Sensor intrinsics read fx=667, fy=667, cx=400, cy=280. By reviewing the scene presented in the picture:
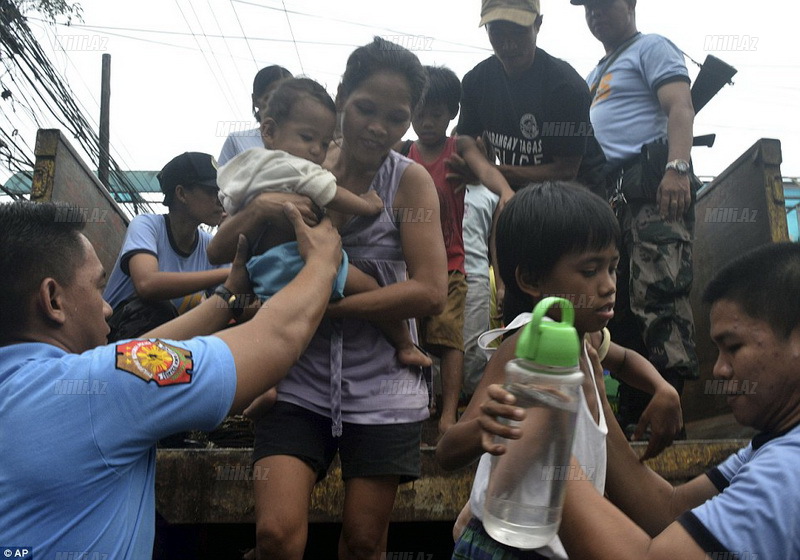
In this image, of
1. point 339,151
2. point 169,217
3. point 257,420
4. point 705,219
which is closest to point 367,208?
point 339,151

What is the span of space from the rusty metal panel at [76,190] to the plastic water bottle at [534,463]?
1.98 meters

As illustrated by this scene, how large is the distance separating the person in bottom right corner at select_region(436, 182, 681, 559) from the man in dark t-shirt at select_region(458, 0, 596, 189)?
1.64 metres

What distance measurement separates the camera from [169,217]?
3.79 metres

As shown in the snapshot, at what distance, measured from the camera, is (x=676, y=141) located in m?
3.36

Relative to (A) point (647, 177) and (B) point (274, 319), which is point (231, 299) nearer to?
(B) point (274, 319)

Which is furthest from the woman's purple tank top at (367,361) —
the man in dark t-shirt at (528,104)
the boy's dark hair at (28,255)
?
the man in dark t-shirt at (528,104)

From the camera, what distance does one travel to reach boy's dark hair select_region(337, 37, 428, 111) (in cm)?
224

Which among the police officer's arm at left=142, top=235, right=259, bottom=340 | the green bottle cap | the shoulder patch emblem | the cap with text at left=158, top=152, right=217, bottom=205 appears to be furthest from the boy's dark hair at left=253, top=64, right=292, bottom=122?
the green bottle cap

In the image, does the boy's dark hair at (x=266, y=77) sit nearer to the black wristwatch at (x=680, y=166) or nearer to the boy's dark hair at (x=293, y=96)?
the boy's dark hair at (x=293, y=96)

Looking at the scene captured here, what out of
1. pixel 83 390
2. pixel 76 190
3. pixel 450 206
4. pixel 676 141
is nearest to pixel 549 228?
pixel 83 390

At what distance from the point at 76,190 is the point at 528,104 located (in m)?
2.49

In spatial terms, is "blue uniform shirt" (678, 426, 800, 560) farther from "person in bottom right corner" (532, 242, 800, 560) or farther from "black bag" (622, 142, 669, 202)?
"black bag" (622, 142, 669, 202)

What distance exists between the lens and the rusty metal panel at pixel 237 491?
2.32m

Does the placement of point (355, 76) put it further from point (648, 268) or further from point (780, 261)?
point (648, 268)
